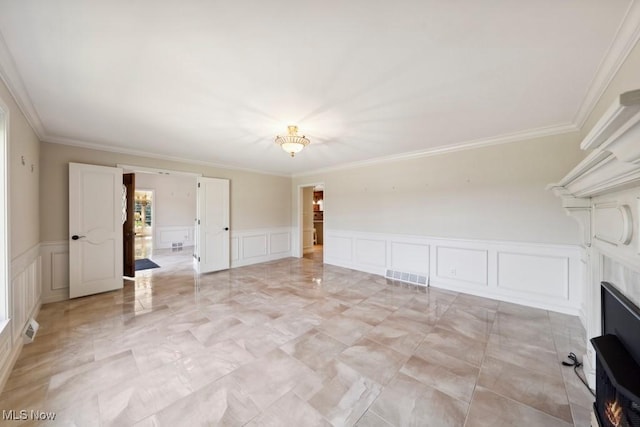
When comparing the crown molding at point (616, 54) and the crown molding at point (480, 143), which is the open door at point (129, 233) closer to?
the crown molding at point (480, 143)

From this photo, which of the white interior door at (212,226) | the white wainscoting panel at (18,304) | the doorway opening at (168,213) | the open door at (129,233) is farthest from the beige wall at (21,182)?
the doorway opening at (168,213)

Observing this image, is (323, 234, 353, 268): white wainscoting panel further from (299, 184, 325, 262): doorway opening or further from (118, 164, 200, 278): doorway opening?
(118, 164, 200, 278): doorway opening

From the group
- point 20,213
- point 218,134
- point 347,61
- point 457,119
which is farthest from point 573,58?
point 20,213

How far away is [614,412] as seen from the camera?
43.2 inches

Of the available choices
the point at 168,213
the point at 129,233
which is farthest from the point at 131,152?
the point at 168,213

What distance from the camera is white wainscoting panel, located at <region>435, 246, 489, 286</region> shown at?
145 inches

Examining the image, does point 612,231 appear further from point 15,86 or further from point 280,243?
point 280,243

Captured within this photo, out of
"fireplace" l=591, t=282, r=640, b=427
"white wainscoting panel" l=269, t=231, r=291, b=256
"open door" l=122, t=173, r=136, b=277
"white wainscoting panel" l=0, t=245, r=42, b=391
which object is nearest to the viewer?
"fireplace" l=591, t=282, r=640, b=427

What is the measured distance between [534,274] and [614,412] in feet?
8.90

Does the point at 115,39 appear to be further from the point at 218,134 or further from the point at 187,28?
the point at 218,134

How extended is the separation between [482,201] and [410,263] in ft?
5.38

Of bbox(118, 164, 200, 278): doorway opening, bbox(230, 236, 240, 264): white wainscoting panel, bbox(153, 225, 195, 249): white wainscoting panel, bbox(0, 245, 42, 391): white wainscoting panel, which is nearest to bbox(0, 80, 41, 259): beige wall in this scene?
bbox(0, 245, 42, 391): white wainscoting panel

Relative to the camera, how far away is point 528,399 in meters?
1.69

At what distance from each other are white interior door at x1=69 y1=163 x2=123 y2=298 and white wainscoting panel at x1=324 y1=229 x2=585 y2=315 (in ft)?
15.4
